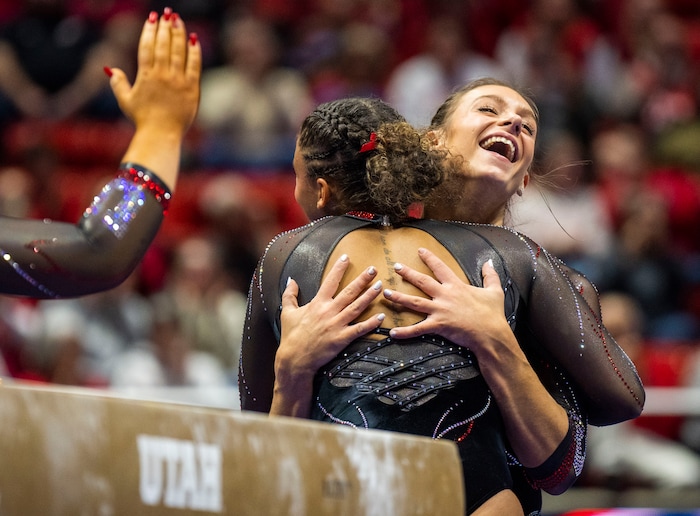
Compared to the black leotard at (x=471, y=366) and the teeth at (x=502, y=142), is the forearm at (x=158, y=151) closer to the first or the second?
the black leotard at (x=471, y=366)

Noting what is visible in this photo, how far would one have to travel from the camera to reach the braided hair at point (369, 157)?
2.44 metres

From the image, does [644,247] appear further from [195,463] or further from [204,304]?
[195,463]

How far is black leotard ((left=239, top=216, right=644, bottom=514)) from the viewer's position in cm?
225

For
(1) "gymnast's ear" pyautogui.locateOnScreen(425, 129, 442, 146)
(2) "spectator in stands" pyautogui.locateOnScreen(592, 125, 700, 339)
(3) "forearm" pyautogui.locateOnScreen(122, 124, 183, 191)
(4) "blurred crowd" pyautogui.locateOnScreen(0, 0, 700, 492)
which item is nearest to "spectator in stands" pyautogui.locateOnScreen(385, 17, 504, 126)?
(4) "blurred crowd" pyautogui.locateOnScreen(0, 0, 700, 492)

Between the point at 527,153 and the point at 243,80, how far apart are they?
15.6ft

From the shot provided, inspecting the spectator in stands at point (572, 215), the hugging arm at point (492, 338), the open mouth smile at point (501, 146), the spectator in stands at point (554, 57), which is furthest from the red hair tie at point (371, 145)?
the spectator in stands at point (554, 57)

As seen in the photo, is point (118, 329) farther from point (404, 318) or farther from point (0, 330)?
point (404, 318)

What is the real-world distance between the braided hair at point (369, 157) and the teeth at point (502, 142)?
0.21 m

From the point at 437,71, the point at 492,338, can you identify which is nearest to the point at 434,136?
the point at 492,338

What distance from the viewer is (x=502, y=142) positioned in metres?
2.76

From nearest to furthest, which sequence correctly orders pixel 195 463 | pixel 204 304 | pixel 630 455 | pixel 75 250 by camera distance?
pixel 195 463 < pixel 75 250 < pixel 630 455 < pixel 204 304

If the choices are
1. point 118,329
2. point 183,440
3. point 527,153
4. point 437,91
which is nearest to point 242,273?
point 118,329

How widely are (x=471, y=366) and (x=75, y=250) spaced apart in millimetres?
909

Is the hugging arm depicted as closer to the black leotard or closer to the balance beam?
the black leotard
